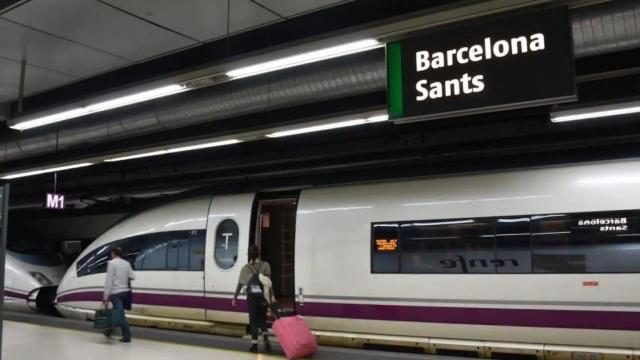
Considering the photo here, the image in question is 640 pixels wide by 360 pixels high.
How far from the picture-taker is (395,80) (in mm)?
4336

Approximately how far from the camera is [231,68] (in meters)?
4.79

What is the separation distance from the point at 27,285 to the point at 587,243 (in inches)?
497

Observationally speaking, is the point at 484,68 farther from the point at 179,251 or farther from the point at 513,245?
the point at 179,251

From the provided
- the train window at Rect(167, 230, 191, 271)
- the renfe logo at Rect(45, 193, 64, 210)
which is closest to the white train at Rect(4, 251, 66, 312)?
the renfe logo at Rect(45, 193, 64, 210)

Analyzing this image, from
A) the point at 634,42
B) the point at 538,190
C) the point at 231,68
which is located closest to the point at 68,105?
the point at 231,68

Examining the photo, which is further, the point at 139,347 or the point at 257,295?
the point at 139,347

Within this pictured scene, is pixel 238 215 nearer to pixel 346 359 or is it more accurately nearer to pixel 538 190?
pixel 346 359

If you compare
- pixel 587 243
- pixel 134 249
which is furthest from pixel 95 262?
pixel 587 243

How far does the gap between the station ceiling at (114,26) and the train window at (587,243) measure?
351 cm

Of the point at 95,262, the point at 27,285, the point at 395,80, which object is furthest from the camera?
the point at 27,285

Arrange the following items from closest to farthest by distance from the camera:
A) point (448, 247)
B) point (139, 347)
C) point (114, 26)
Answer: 1. point (114, 26)
2. point (448, 247)
3. point (139, 347)

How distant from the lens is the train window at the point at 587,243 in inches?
229

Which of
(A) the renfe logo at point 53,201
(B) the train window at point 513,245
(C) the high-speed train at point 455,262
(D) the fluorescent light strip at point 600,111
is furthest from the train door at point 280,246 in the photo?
(D) the fluorescent light strip at point 600,111

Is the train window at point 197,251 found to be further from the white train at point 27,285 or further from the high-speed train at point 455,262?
the white train at point 27,285
